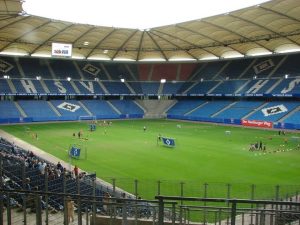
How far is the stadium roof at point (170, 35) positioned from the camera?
45150mm

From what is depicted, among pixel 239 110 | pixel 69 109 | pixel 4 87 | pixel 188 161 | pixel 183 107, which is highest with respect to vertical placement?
pixel 4 87

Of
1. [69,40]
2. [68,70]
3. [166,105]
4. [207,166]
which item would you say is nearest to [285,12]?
[207,166]

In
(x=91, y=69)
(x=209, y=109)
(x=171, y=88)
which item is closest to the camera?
(x=209, y=109)

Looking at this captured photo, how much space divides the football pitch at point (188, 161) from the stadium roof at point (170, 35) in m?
15.4

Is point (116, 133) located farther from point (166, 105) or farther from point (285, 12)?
point (166, 105)

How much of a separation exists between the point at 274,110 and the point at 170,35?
23.4 m

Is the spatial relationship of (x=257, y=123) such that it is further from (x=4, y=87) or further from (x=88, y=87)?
(x=4, y=87)

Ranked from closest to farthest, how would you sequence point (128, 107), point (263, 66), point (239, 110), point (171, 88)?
point (239, 110) → point (263, 66) → point (128, 107) → point (171, 88)

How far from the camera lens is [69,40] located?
206ft

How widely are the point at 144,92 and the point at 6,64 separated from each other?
32338mm

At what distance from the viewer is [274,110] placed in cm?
6506

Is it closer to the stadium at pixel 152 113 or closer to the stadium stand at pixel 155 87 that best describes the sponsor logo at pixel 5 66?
the stadium stand at pixel 155 87

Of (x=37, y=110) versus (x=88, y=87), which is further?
(x=88, y=87)

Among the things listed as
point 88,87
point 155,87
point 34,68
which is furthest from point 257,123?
point 34,68
